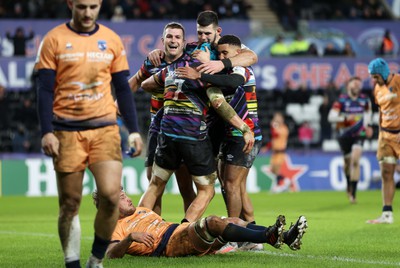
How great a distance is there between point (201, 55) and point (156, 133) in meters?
1.28

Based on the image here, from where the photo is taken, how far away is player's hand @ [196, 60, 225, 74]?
10.1 metres

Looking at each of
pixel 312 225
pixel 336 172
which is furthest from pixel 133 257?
pixel 336 172

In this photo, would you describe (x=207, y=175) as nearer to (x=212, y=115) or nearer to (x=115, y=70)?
(x=212, y=115)

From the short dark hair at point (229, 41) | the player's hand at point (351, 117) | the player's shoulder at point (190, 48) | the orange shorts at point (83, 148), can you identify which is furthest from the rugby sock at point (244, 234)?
the player's hand at point (351, 117)

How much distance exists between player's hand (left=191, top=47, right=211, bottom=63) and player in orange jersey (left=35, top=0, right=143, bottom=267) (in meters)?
2.31

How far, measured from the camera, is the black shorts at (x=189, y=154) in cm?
1007

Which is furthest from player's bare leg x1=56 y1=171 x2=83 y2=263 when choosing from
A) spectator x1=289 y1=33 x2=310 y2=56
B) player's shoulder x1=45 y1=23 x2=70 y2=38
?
spectator x1=289 y1=33 x2=310 y2=56

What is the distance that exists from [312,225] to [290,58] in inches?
582

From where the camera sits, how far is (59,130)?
799 cm

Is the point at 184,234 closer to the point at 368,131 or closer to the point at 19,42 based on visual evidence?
the point at 368,131

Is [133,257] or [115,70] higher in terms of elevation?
[115,70]

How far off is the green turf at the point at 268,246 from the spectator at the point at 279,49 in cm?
776

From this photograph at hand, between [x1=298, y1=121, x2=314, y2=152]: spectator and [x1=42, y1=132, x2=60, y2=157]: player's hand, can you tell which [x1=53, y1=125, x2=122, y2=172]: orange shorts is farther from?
[x1=298, y1=121, x2=314, y2=152]: spectator

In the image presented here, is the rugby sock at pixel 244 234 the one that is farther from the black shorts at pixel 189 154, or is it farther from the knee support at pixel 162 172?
the knee support at pixel 162 172
